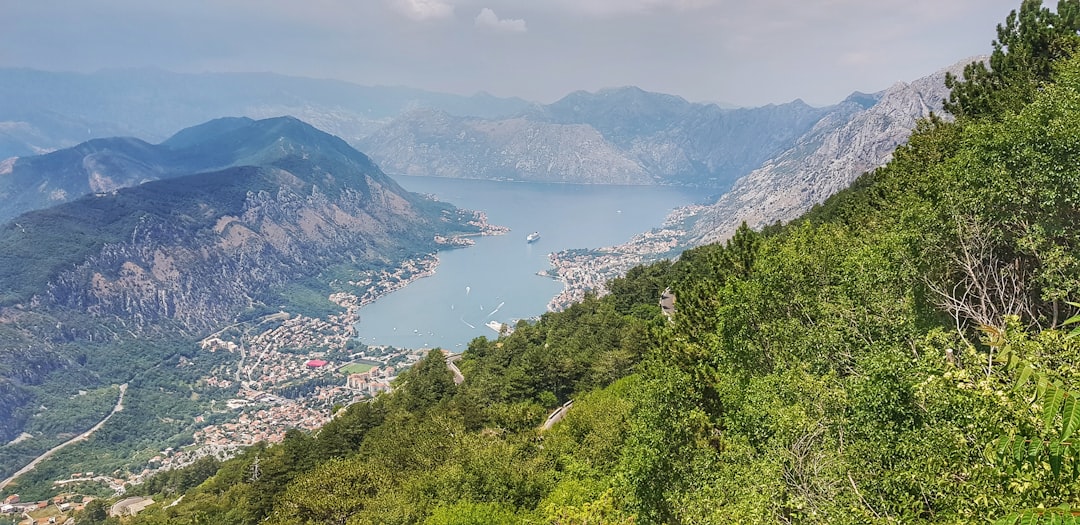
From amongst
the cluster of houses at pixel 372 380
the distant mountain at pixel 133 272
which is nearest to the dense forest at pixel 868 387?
the cluster of houses at pixel 372 380

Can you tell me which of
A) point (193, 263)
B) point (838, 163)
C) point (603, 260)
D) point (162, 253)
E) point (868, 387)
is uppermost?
point (838, 163)

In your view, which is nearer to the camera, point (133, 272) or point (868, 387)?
point (868, 387)

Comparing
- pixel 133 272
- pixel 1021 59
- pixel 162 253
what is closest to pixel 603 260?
pixel 162 253

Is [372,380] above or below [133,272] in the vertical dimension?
below

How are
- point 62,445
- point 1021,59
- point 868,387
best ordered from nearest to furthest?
point 868,387 → point 1021,59 → point 62,445

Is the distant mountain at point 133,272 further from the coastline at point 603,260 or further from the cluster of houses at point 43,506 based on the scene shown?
the coastline at point 603,260

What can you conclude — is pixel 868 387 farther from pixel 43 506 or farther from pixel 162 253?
pixel 162 253

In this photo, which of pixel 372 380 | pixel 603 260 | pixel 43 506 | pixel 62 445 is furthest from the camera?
pixel 603 260

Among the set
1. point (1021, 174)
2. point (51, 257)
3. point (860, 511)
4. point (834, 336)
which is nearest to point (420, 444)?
point (834, 336)

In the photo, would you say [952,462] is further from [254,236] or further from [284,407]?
[254,236]

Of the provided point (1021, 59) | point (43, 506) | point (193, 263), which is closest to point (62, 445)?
point (43, 506)

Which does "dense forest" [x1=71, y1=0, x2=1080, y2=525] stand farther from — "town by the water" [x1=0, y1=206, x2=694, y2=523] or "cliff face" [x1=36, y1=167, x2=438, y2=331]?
"cliff face" [x1=36, y1=167, x2=438, y2=331]
